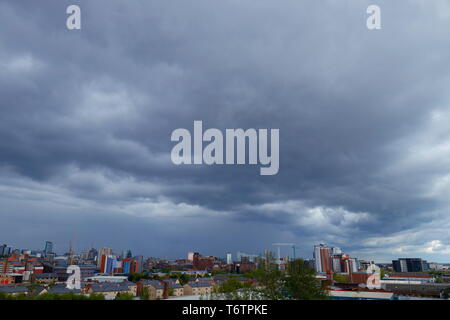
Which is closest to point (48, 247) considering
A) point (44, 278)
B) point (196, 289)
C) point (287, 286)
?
point (44, 278)

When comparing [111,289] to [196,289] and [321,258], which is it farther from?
[321,258]

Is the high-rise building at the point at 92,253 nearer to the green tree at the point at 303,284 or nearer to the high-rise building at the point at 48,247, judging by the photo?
the high-rise building at the point at 48,247

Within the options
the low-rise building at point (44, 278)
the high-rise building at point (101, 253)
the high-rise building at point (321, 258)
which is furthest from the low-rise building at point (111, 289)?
the high-rise building at point (321, 258)

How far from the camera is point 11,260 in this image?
56406 millimetres

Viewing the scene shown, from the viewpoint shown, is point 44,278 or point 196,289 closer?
point 196,289

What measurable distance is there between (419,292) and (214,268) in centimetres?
4722
